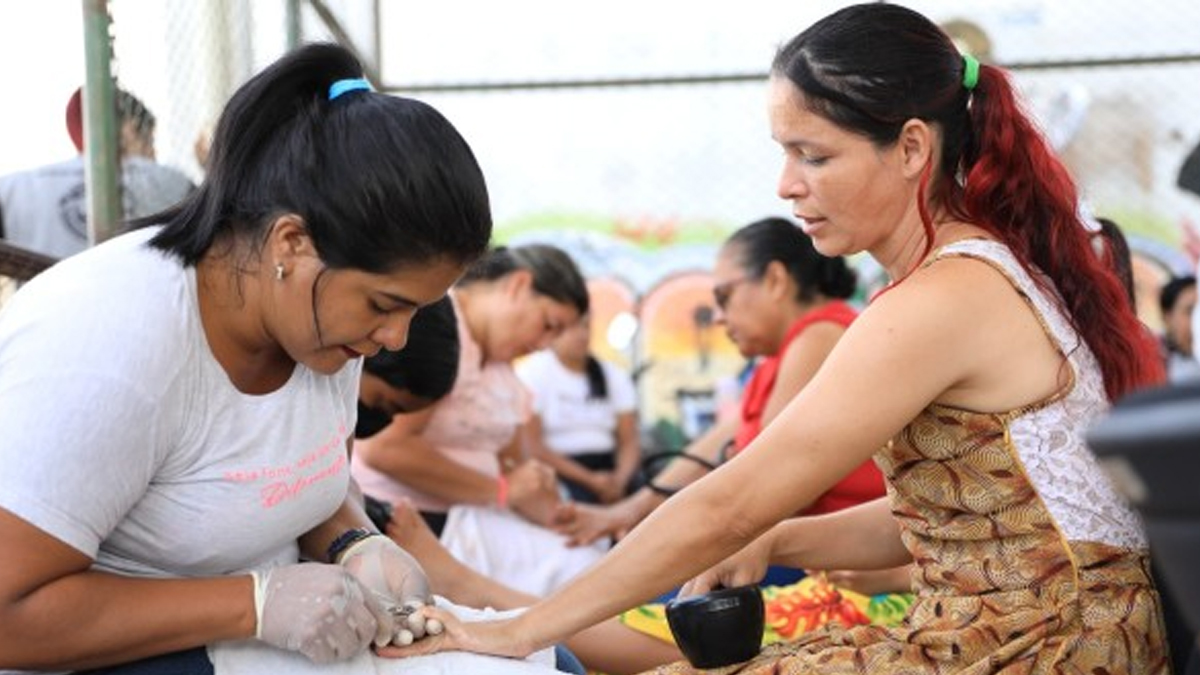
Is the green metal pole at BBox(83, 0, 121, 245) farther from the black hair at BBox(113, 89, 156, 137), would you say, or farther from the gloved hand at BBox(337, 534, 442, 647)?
the gloved hand at BBox(337, 534, 442, 647)

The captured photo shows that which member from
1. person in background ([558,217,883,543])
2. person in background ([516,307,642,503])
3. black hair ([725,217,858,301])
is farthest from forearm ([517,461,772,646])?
person in background ([516,307,642,503])

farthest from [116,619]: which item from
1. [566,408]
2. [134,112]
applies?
[566,408]

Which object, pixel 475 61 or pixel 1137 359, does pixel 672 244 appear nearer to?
pixel 475 61

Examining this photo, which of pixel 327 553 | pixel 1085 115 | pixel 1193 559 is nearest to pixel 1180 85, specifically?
pixel 1085 115

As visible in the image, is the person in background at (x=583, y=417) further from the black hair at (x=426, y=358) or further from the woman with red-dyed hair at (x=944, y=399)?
the woman with red-dyed hair at (x=944, y=399)

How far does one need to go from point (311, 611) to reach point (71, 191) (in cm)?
182

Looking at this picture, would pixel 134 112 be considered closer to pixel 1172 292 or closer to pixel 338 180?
pixel 338 180

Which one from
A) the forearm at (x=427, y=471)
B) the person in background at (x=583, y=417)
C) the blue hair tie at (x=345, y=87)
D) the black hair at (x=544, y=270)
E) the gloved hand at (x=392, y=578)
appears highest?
the blue hair tie at (x=345, y=87)

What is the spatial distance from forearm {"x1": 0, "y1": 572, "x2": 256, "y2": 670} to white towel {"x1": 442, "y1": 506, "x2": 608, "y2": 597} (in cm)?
203

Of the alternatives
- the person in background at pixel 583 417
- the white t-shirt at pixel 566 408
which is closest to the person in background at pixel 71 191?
the person in background at pixel 583 417

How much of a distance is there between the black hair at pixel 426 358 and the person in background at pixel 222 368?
1.25m

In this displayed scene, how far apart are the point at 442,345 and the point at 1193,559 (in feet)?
8.55

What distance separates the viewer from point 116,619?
5.70ft

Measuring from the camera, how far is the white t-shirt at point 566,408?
6809 millimetres
